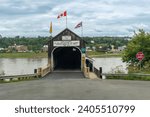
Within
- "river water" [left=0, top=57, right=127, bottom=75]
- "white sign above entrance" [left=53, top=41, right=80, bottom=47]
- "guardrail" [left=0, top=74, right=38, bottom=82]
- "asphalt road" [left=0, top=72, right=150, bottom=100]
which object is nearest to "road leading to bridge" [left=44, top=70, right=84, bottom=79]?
"guardrail" [left=0, top=74, right=38, bottom=82]

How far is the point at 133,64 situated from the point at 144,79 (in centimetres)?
2182

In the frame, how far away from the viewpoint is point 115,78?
2748cm

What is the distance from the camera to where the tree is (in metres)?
44.7

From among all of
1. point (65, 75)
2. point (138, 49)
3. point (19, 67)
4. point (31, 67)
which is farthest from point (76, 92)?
point (19, 67)

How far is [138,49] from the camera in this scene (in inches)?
1757

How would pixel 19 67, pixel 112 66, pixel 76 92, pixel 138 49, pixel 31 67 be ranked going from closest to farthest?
pixel 76 92, pixel 138 49, pixel 112 66, pixel 31 67, pixel 19 67

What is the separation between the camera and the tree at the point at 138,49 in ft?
147

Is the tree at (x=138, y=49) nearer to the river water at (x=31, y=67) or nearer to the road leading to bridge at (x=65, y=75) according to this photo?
the river water at (x=31, y=67)

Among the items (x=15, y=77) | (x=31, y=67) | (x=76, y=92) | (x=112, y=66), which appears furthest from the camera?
(x=31, y=67)

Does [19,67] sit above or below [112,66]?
below

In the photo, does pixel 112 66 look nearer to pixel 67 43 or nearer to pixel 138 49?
pixel 138 49

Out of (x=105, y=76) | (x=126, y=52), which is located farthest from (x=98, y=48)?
(x=105, y=76)

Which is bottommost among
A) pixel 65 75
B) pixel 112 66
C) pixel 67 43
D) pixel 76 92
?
pixel 112 66

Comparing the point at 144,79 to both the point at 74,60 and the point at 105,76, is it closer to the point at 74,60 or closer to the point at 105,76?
the point at 105,76
